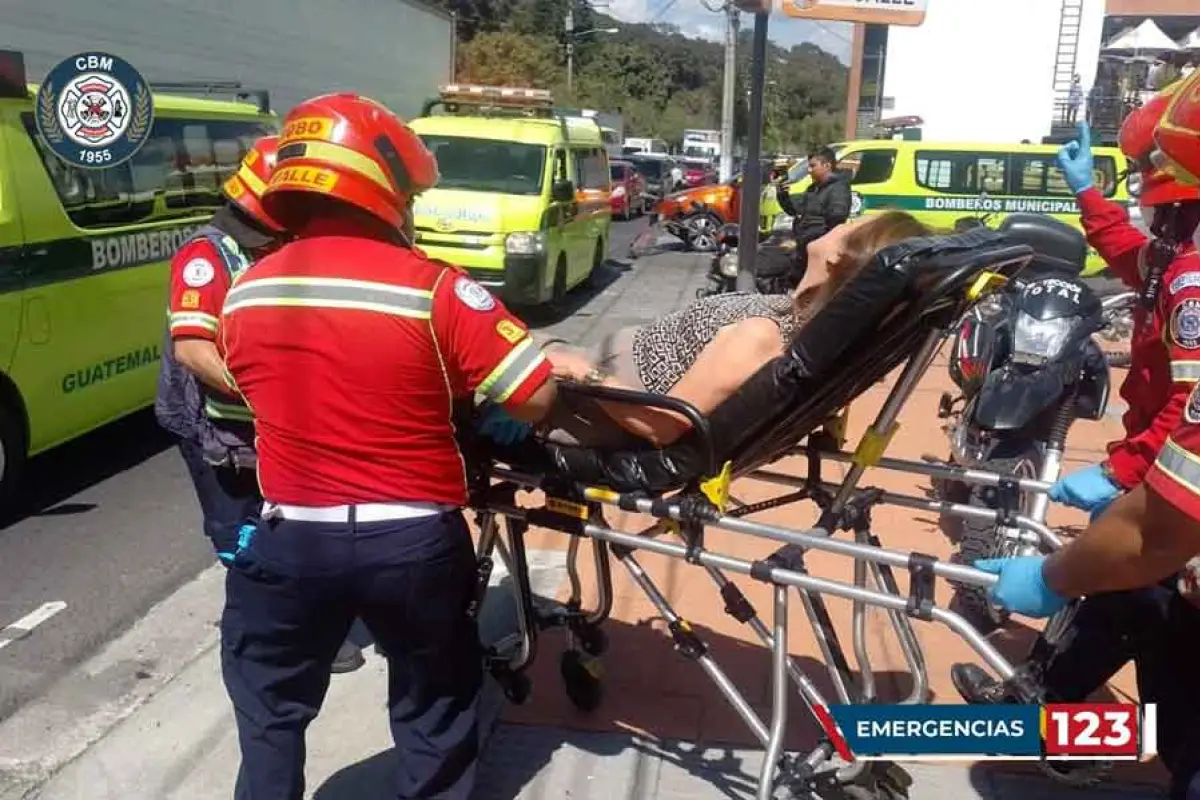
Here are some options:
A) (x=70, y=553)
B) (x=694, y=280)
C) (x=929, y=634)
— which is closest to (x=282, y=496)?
(x=929, y=634)

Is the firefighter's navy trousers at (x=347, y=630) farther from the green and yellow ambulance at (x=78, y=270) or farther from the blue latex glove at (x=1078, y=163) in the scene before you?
the green and yellow ambulance at (x=78, y=270)

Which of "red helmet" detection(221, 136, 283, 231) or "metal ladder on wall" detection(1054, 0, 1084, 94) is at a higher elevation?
"metal ladder on wall" detection(1054, 0, 1084, 94)

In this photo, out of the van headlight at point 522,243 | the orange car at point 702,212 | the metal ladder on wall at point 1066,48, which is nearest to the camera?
the van headlight at point 522,243

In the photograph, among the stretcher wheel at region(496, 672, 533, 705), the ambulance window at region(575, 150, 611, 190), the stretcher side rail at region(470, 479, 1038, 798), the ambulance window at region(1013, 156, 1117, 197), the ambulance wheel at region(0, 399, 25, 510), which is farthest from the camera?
the ambulance window at region(1013, 156, 1117, 197)

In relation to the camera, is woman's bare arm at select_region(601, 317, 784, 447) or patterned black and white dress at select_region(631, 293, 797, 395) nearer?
woman's bare arm at select_region(601, 317, 784, 447)

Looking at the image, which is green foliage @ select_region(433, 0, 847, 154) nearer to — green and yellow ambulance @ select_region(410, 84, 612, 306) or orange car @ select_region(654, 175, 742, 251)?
orange car @ select_region(654, 175, 742, 251)

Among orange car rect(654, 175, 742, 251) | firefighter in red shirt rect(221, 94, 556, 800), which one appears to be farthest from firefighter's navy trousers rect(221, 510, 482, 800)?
orange car rect(654, 175, 742, 251)

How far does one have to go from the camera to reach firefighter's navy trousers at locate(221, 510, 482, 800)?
2551 millimetres

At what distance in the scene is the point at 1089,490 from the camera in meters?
3.09

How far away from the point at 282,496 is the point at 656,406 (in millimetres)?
909

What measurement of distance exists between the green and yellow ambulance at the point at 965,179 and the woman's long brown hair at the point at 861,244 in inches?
526

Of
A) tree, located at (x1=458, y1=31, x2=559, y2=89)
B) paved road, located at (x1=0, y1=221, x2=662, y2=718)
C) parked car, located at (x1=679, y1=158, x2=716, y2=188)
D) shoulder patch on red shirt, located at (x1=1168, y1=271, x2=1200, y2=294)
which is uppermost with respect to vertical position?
tree, located at (x1=458, y1=31, x2=559, y2=89)

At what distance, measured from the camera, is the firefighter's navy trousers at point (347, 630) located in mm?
2551

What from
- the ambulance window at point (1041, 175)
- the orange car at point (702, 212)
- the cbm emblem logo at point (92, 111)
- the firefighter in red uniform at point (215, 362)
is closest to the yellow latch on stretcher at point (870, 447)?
the firefighter in red uniform at point (215, 362)
